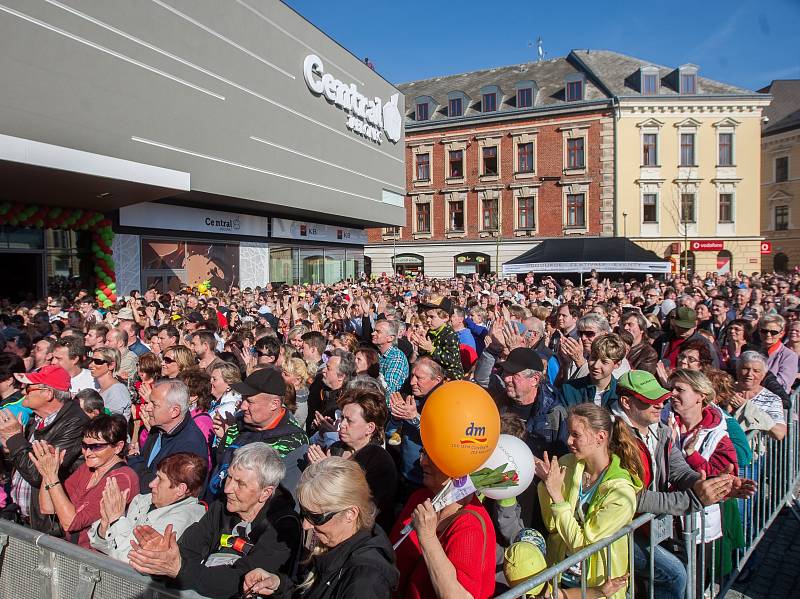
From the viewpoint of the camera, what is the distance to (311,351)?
22.6 feet

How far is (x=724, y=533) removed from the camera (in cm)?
368

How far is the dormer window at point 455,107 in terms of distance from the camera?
41156 mm

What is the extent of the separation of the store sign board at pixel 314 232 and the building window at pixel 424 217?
8380 millimetres

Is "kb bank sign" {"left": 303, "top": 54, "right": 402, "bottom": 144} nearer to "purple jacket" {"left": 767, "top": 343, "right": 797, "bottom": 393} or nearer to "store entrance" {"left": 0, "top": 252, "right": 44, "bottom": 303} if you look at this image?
"store entrance" {"left": 0, "top": 252, "right": 44, "bottom": 303}

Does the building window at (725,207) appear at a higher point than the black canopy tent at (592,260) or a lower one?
higher

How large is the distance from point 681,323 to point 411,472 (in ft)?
14.6

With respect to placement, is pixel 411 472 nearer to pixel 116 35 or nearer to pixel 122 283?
pixel 116 35

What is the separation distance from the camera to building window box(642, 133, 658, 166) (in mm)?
36750

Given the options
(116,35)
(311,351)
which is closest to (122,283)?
(116,35)

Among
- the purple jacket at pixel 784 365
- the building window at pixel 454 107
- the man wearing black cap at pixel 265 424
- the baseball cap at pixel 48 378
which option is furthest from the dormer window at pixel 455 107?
the man wearing black cap at pixel 265 424

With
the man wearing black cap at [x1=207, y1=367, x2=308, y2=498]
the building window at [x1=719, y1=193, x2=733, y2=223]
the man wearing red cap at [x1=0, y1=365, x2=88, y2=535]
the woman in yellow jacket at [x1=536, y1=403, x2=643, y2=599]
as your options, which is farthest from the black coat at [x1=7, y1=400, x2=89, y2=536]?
the building window at [x1=719, y1=193, x2=733, y2=223]

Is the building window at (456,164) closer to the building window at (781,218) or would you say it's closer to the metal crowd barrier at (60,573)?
the building window at (781,218)

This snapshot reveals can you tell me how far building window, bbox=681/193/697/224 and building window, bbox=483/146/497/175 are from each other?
1223cm

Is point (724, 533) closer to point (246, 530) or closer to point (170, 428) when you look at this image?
point (246, 530)
